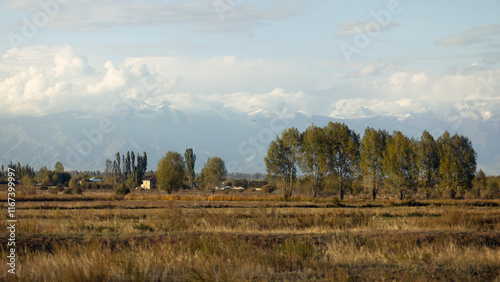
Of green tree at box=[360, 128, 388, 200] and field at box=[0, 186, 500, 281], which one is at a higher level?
green tree at box=[360, 128, 388, 200]

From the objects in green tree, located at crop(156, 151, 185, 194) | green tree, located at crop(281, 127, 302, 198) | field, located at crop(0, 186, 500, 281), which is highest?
green tree, located at crop(281, 127, 302, 198)

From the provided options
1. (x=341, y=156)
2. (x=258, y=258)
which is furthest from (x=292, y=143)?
(x=258, y=258)

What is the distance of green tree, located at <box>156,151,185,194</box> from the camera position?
3361 inches

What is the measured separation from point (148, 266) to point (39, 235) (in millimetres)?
7931

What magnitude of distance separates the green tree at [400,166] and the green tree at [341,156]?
17.3 feet

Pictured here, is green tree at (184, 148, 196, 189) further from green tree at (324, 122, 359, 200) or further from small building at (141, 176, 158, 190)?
green tree at (324, 122, 359, 200)

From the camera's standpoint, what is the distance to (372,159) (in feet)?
242

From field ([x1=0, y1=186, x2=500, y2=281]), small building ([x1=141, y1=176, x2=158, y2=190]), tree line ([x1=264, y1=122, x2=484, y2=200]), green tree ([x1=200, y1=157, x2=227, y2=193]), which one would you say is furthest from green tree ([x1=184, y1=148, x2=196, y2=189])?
field ([x1=0, y1=186, x2=500, y2=281])

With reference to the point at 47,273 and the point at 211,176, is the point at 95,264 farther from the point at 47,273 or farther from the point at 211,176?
the point at 211,176

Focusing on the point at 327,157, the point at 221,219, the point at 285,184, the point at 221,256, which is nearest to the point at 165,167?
the point at 285,184

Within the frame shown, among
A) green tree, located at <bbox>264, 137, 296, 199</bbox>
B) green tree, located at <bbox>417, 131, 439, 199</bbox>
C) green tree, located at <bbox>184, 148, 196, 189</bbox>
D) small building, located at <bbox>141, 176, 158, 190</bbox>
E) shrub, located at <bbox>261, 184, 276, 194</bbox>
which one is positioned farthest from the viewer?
small building, located at <bbox>141, 176, 158, 190</bbox>

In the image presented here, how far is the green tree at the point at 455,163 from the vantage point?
72.6m

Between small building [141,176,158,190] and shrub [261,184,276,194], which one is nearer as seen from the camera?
shrub [261,184,276,194]

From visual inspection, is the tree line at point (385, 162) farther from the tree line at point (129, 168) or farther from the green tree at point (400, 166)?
the tree line at point (129, 168)
